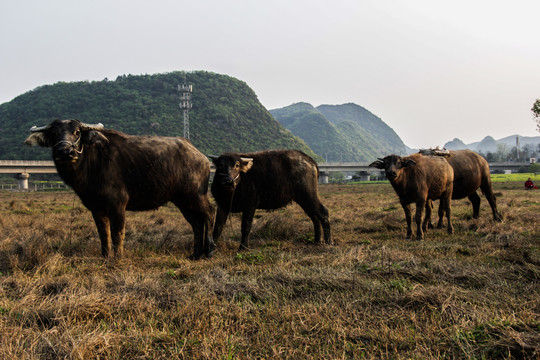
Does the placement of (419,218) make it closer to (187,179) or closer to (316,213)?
(316,213)

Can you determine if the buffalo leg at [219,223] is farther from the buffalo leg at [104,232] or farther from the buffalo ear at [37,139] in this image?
the buffalo ear at [37,139]

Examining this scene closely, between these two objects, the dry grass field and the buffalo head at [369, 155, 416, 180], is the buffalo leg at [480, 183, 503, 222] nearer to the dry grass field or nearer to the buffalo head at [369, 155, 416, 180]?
the buffalo head at [369, 155, 416, 180]

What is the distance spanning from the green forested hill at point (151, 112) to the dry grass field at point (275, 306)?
296 ft

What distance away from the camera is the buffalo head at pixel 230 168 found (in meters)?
7.48

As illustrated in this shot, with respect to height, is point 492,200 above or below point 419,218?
above

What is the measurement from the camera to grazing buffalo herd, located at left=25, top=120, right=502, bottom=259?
20.8 feet

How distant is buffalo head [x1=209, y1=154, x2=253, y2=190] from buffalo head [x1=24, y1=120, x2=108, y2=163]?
230 cm

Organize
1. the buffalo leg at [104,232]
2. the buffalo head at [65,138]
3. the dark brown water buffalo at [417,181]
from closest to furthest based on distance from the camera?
the buffalo head at [65,138], the buffalo leg at [104,232], the dark brown water buffalo at [417,181]

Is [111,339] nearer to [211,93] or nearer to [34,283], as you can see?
[34,283]

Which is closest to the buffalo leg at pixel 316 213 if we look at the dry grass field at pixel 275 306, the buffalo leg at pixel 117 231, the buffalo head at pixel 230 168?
the buffalo head at pixel 230 168

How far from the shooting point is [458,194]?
40.0ft

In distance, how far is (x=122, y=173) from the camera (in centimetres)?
667

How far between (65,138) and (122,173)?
110 centimetres

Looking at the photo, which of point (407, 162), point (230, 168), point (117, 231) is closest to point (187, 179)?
point (230, 168)
